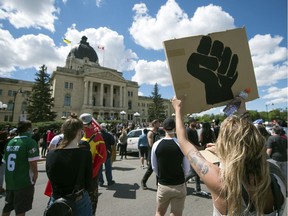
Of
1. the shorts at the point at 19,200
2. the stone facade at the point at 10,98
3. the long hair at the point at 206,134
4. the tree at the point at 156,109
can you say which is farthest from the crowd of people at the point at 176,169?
the stone facade at the point at 10,98

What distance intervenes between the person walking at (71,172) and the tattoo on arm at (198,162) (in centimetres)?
152

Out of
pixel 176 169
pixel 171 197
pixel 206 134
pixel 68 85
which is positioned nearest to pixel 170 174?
pixel 176 169

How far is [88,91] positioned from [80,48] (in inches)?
907

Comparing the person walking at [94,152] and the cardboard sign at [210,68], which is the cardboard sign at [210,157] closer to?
the cardboard sign at [210,68]

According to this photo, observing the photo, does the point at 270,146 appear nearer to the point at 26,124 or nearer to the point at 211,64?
the point at 211,64

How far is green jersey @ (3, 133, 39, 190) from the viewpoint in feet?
11.7

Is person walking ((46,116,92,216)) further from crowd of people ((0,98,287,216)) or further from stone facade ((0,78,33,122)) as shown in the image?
stone facade ((0,78,33,122))

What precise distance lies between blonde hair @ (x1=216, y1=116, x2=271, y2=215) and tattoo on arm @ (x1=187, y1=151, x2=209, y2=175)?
13 centimetres

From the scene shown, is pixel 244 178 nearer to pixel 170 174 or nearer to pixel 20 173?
pixel 170 174

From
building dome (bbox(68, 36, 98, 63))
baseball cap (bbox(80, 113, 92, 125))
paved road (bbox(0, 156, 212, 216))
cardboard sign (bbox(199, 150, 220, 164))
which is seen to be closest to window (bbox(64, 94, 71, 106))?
building dome (bbox(68, 36, 98, 63))

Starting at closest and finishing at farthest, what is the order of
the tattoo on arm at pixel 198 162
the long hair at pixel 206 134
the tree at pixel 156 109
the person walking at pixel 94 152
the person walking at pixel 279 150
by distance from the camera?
the tattoo on arm at pixel 198 162
the person walking at pixel 94 152
the person walking at pixel 279 150
the long hair at pixel 206 134
the tree at pixel 156 109

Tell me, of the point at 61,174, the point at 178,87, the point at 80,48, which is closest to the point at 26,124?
the point at 61,174

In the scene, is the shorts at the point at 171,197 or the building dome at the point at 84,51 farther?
the building dome at the point at 84,51

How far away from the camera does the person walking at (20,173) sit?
11.6ft
